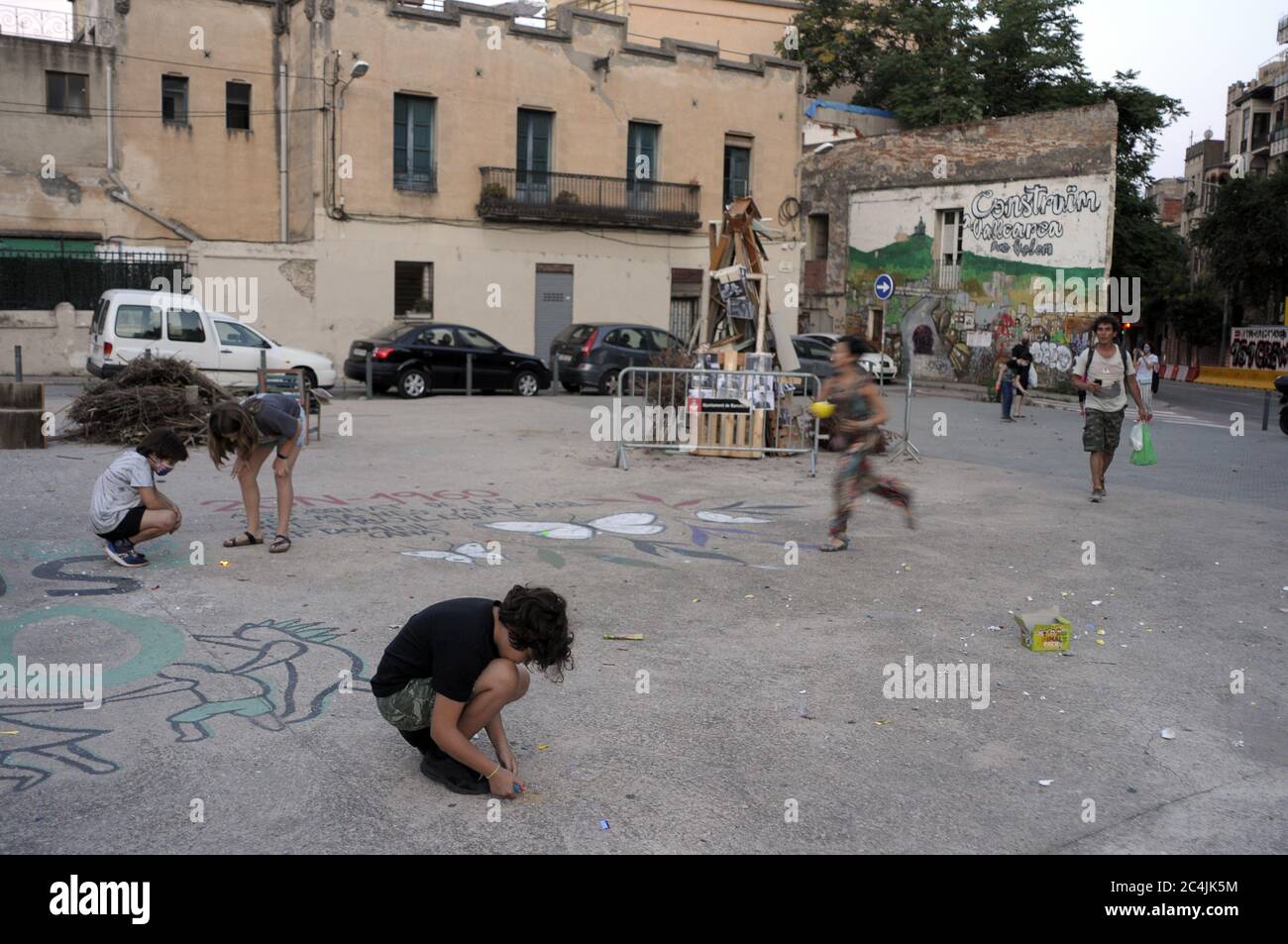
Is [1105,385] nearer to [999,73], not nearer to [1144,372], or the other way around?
[1144,372]

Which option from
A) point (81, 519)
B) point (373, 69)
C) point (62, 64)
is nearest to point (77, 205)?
point (62, 64)

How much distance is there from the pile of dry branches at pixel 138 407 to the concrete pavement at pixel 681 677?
1.97 metres

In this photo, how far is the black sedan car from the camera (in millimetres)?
22078

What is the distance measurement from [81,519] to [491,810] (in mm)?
6206

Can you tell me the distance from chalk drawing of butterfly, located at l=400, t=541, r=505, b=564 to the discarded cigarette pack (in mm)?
3591

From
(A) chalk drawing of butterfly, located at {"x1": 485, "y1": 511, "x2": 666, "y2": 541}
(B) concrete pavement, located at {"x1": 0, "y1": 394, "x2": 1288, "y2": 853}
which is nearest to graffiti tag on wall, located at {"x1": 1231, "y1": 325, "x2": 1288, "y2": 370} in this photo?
(B) concrete pavement, located at {"x1": 0, "y1": 394, "x2": 1288, "y2": 853}

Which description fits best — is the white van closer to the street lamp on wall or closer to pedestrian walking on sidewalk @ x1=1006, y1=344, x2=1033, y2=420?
the street lamp on wall

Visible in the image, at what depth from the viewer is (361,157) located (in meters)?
26.7

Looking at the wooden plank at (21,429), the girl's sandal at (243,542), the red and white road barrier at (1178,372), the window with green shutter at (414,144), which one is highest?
the window with green shutter at (414,144)

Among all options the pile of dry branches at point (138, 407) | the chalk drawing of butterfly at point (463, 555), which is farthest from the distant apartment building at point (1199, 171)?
the chalk drawing of butterfly at point (463, 555)

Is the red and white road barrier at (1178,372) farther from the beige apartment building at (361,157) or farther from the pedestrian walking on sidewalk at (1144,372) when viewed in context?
the beige apartment building at (361,157)

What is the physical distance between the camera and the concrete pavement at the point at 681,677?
4.19m

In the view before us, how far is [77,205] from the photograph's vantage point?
2598 cm
